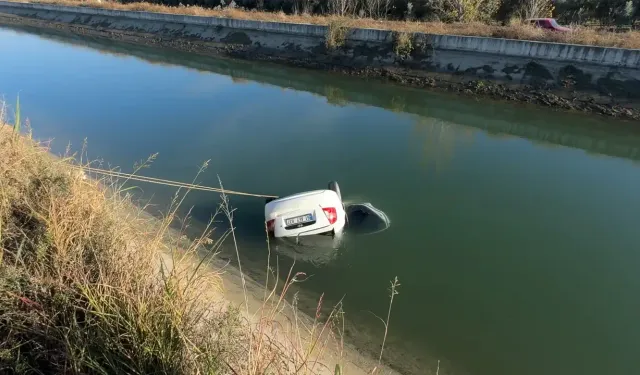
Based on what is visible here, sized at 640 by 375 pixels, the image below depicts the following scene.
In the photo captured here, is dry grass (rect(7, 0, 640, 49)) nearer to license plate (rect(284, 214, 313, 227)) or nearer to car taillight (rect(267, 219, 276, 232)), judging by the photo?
license plate (rect(284, 214, 313, 227))

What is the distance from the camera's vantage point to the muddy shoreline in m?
16.0

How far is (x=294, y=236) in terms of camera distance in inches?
303

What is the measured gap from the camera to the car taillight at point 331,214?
7430 mm

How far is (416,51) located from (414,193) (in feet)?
43.2

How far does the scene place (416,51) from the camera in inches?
819

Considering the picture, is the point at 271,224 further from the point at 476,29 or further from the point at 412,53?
the point at 476,29

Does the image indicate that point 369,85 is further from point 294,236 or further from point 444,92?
point 294,236

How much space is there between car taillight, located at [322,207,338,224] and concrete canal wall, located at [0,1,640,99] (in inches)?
570

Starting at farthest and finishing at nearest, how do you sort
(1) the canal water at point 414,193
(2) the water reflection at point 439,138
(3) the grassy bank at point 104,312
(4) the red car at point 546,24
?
(4) the red car at point 546,24 < (2) the water reflection at point 439,138 < (1) the canal water at point 414,193 < (3) the grassy bank at point 104,312

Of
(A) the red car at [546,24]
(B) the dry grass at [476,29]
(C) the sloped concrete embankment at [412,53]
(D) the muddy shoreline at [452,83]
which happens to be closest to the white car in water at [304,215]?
(D) the muddy shoreline at [452,83]

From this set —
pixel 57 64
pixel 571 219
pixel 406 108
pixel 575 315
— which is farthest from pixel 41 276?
pixel 57 64

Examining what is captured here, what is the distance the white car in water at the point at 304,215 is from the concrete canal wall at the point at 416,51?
14.5 m

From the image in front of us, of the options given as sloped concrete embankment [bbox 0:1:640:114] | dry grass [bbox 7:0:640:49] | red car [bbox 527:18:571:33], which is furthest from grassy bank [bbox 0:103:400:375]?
red car [bbox 527:18:571:33]

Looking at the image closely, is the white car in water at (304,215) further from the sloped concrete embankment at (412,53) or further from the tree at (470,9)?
the tree at (470,9)
